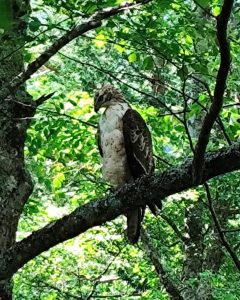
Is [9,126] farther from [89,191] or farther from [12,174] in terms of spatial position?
[89,191]

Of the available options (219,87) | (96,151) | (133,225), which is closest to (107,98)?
(133,225)

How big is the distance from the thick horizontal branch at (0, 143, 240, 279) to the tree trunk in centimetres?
38

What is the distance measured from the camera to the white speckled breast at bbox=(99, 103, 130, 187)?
3.99 m

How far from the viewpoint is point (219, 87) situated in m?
1.87

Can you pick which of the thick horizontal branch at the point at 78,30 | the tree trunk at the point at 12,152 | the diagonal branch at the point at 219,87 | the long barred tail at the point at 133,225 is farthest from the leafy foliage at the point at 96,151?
the diagonal branch at the point at 219,87

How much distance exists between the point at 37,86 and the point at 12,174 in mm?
4396

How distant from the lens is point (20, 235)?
332 inches

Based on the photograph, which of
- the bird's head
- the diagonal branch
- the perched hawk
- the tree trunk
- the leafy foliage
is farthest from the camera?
the bird's head

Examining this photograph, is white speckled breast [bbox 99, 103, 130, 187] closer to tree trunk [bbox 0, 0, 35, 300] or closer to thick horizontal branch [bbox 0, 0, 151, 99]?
tree trunk [bbox 0, 0, 35, 300]

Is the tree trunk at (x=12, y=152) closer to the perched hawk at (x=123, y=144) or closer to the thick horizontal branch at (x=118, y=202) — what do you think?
the thick horizontal branch at (x=118, y=202)

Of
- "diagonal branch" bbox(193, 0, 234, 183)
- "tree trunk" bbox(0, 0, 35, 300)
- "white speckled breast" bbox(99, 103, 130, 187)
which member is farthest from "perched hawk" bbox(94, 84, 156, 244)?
"diagonal branch" bbox(193, 0, 234, 183)

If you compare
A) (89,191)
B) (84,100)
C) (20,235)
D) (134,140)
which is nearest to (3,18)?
(134,140)

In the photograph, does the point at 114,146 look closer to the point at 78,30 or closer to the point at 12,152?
the point at 12,152

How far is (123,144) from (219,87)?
2.13m
